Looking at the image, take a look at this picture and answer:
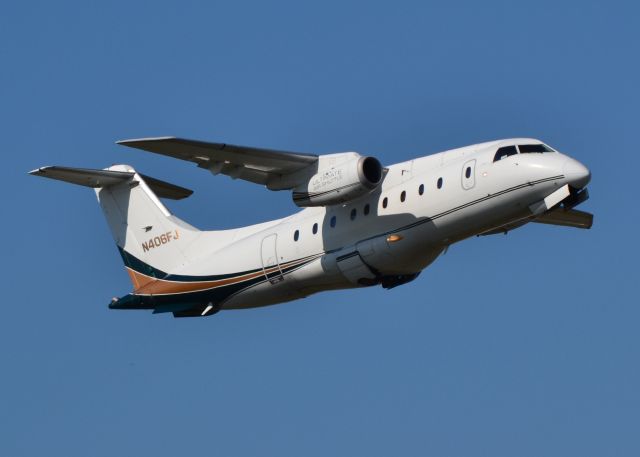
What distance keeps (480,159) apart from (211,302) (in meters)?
5.11

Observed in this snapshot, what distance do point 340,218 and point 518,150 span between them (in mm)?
2913

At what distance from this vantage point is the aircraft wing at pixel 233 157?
18469 millimetres

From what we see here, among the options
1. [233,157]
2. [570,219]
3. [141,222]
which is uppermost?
[233,157]

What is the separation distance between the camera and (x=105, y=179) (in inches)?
862

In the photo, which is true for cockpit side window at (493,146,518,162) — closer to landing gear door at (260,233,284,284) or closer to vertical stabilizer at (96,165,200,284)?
landing gear door at (260,233,284,284)

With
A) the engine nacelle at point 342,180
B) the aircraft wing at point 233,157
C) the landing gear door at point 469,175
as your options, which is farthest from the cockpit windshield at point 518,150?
the aircraft wing at point 233,157

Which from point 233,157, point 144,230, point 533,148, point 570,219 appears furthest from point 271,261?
point 570,219

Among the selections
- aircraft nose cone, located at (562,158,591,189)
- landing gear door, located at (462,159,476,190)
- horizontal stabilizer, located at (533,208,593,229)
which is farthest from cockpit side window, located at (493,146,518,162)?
horizontal stabilizer, located at (533,208,593,229)

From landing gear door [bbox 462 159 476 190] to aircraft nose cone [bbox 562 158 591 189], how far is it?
126 centimetres

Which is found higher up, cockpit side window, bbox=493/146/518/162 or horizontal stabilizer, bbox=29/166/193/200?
horizontal stabilizer, bbox=29/166/193/200

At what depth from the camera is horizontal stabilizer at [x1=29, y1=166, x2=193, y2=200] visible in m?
20.4

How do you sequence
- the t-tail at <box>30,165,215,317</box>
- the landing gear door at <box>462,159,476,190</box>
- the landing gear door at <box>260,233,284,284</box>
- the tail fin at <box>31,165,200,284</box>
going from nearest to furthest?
the landing gear door at <box>462,159,476,190</box>
the landing gear door at <box>260,233,284,284</box>
the t-tail at <box>30,165,215,317</box>
the tail fin at <box>31,165,200,284</box>

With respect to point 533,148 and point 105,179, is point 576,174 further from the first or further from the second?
point 105,179

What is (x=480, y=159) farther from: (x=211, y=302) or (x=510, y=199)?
(x=211, y=302)
